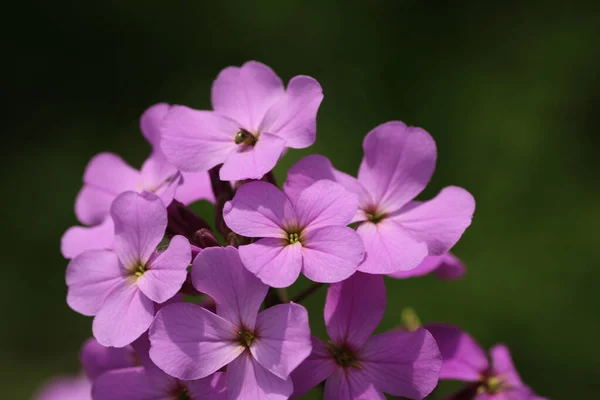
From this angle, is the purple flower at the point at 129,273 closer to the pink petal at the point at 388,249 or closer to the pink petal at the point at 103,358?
the pink petal at the point at 103,358

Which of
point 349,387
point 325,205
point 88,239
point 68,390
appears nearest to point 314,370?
point 349,387

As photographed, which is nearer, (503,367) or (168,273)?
(168,273)

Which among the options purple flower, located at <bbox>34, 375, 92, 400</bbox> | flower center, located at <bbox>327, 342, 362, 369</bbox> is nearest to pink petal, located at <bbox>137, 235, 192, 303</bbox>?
flower center, located at <bbox>327, 342, 362, 369</bbox>

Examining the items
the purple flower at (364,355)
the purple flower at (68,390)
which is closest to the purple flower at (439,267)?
the purple flower at (364,355)

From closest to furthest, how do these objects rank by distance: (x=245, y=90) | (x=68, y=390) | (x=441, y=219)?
(x=441, y=219), (x=245, y=90), (x=68, y=390)

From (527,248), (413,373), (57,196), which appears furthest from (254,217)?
(57,196)

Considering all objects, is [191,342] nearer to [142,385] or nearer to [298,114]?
[142,385]
